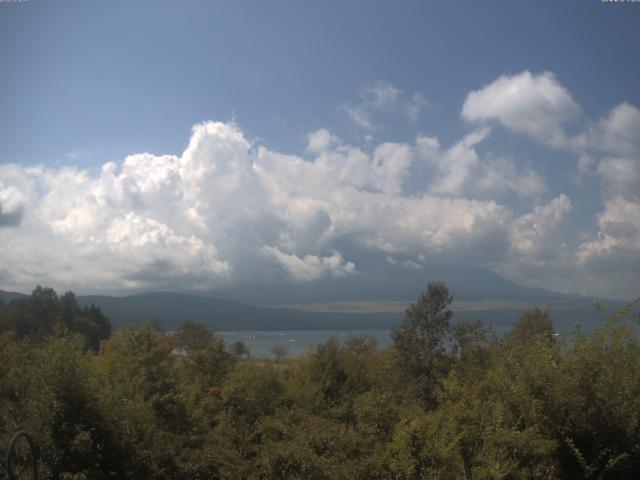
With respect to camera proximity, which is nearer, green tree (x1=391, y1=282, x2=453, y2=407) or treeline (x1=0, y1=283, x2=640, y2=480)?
treeline (x1=0, y1=283, x2=640, y2=480)

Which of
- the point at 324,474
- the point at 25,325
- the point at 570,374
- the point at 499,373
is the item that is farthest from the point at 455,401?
the point at 25,325

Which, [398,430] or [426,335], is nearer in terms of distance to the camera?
[398,430]

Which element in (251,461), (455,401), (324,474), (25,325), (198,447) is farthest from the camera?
(25,325)

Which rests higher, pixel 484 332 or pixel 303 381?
pixel 484 332

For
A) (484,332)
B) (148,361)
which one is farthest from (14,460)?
(484,332)

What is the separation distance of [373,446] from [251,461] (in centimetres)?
349

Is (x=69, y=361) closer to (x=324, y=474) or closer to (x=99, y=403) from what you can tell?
(x=99, y=403)

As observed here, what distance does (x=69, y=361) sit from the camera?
1252 cm

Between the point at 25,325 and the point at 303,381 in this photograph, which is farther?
the point at 25,325

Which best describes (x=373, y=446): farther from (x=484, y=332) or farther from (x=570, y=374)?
(x=484, y=332)

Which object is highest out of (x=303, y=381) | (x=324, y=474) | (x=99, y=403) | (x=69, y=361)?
(x=69, y=361)

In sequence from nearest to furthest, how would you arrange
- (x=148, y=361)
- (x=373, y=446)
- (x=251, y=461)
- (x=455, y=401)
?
(x=373, y=446)
(x=251, y=461)
(x=455, y=401)
(x=148, y=361)

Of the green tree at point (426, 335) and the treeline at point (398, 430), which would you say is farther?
the green tree at point (426, 335)

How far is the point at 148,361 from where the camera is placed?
25.5 metres
